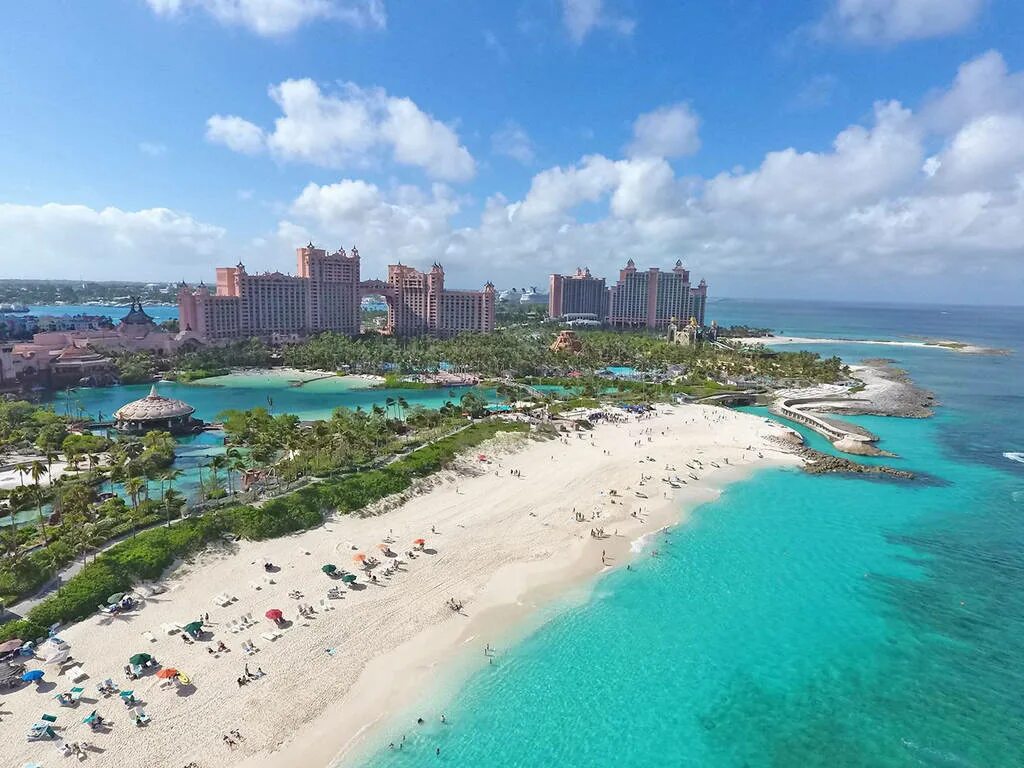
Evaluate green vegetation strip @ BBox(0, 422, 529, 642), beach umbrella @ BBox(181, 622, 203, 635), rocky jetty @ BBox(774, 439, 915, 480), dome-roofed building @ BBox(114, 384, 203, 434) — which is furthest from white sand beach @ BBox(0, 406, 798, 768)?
dome-roofed building @ BBox(114, 384, 203, 434)

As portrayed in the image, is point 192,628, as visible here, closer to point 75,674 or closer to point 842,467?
point 75,674

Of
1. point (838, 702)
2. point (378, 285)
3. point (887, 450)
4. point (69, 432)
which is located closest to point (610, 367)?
point (887, 450)

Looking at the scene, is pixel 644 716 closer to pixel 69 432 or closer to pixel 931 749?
pixel 931 749

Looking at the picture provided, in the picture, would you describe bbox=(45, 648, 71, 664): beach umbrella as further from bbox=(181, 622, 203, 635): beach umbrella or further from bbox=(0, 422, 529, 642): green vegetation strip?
bbox=(181, 622, 203, 635): beach umbrella

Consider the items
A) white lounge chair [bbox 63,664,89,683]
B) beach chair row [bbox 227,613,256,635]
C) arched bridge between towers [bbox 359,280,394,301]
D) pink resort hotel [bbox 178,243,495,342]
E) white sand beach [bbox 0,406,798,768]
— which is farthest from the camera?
arched bridge between towers [bbox 359,280,394,301]

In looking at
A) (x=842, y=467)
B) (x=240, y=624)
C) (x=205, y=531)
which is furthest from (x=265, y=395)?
(x=842, y=467)

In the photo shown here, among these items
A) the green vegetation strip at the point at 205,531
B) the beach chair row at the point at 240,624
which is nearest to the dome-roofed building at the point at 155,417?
the green vegetation strip at the point at 205,531
